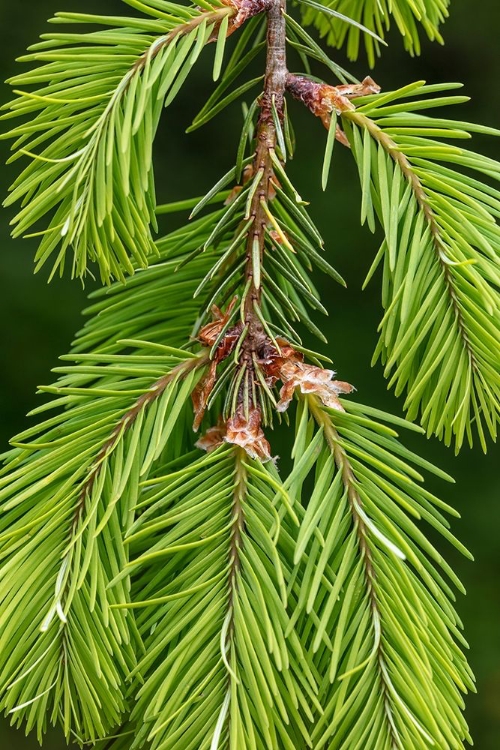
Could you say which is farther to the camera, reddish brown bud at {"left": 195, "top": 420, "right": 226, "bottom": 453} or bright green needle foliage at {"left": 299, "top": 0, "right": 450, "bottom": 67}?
bright green needle foliage at {"left": 299, "top": 0, "right": 450, "bottom": 67}

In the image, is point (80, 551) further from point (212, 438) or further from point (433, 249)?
point (433, 249)

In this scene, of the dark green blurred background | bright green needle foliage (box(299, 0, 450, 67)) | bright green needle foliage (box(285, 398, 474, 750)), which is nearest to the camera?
bright green needle foliage (box(285, 398, 474, 750))

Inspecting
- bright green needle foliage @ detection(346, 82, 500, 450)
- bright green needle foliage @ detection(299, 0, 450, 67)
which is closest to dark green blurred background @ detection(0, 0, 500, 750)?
bright green needle foliage @ detection(299, 0, 450, 67)

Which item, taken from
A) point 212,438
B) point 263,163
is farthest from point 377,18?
point 212,438

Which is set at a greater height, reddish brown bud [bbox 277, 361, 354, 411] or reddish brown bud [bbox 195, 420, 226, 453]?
reddish brown bud [bbox 277, 361, 354, 411]

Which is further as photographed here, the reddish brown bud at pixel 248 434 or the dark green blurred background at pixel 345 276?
the dark green blurred background at pixel 345 276

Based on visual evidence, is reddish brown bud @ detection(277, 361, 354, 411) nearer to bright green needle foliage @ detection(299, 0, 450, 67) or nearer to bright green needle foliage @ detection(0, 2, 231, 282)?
bright green needle foliage @ detection(0, 2, 231, 282)

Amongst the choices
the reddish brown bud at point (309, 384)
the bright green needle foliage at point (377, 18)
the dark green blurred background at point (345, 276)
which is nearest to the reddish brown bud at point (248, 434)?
the reddish brown bud at point (309, 384)

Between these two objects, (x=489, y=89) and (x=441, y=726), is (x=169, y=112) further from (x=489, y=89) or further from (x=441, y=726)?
(x=441, y=726)

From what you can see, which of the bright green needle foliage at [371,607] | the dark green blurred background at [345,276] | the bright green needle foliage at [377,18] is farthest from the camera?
the dark green blurred background at [345,276]

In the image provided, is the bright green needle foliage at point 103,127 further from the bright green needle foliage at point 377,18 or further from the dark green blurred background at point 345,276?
the dark green blurred background at point 345,276
